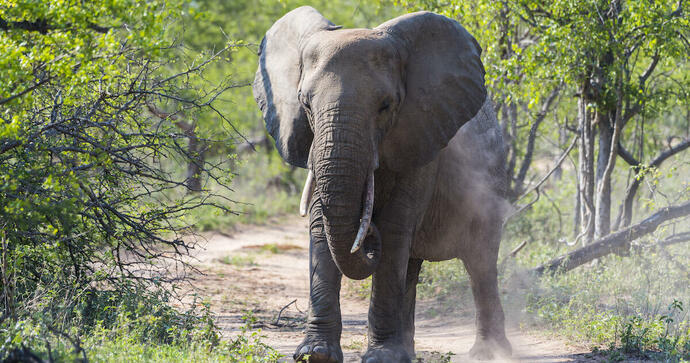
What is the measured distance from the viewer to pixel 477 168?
6898mm

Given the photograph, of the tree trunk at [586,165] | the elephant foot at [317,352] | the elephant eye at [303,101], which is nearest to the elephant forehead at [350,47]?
the elephant eye at [303,101]

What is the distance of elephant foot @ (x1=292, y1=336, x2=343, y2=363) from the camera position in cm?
520

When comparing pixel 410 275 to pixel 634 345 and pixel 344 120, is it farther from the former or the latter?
pixel 344 120

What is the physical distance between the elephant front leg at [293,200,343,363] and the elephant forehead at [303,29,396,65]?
1.04 meters

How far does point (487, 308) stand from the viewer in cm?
706

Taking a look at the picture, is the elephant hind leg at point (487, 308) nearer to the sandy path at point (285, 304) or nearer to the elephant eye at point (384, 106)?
the sandy path at point (285, 304)

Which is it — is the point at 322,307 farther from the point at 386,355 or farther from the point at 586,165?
the point at 586,165

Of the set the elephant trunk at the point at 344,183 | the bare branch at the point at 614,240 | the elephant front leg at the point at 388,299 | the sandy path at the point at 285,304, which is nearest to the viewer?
the elephant trunk at the point at 344,183

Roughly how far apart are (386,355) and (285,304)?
399 centimetres

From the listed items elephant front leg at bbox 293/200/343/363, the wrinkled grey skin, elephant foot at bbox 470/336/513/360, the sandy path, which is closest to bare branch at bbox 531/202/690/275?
the sandy path

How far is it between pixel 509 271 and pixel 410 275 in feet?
9.53

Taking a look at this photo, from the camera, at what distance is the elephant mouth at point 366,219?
15.9 feet

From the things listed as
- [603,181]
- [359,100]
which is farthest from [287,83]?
[603,181]

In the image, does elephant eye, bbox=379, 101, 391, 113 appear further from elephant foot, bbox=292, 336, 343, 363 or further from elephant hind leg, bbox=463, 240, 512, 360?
elephant hind leg, bbox=463, 240, 512, 360
